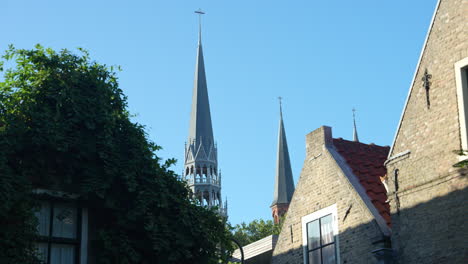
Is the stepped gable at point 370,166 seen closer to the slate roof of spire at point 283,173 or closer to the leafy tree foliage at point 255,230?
the leafy tree foliage at point 255,230

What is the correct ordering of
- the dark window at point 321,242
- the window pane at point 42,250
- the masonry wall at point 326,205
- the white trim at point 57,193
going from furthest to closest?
the dark window at point 321,242 < the masonry wall at point 326,205 < the white trim at point 57,193 < the window pane at point 42,250

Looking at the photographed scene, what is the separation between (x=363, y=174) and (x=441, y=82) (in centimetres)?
428

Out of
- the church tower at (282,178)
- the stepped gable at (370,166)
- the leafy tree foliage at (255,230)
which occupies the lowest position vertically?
the stepped gable at (370,166)

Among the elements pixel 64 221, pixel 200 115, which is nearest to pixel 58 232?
pixel 64 221

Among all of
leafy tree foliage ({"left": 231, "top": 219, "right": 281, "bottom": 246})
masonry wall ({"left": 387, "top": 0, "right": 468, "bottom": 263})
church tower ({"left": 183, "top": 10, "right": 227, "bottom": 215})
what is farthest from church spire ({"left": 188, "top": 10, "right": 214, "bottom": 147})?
masonry wall ({"left": 387, "top": 0, "right": 468, "bottom": 263})

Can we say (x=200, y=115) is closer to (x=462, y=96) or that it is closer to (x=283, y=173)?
(x=283, y=173)

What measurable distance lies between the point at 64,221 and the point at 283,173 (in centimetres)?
11130

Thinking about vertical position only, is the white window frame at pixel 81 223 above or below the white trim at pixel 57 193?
below

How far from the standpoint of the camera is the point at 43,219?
12.8 m

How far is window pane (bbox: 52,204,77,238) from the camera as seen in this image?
1287 cm

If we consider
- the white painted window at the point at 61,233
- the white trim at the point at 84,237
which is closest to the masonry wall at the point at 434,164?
the white trim at the point at 84,237

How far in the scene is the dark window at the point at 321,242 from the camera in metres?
17.7

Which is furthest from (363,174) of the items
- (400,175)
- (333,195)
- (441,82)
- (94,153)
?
(94,153)

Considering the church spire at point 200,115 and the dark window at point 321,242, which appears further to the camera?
the church spire at point 200,115
